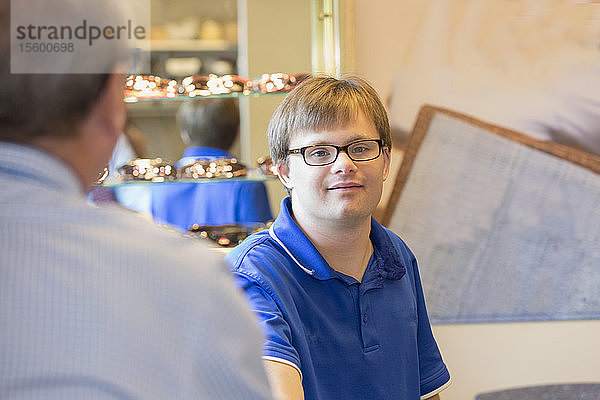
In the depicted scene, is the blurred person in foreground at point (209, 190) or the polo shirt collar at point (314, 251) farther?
the blurred person in foreground at point (209, 190)

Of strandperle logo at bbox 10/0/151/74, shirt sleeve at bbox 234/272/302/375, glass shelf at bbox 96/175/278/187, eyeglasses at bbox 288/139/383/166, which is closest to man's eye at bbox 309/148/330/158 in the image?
eyeglasses at bbox 288/139/383/166

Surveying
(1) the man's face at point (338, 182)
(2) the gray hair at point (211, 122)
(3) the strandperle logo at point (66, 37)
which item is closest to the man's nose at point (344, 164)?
(1) the man's face at point (338, 182)

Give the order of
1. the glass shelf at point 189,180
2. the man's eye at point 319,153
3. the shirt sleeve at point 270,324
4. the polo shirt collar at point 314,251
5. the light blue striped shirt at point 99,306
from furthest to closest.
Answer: the glass shelf at point 189,180 < the man's eye at point 319,153 < the polo shirt collar at point 314,251 < the shirt sleeve at point 270,324 < the light blue striped shirt at point 99,306

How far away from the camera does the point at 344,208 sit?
1.49m

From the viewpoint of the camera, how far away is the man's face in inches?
59.0

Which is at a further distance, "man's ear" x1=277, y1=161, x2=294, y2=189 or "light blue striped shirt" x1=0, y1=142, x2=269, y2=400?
"man's ear" x1=277, y1=161, x2=294, y2=189

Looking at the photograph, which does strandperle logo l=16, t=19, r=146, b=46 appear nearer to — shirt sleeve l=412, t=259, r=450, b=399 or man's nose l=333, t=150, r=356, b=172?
man's nose l=333, t=150, r=356, b=172

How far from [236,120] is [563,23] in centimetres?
144

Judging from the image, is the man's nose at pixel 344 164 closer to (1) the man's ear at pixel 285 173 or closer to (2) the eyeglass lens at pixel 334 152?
(2) the eyeglass lens at pixel 334 152

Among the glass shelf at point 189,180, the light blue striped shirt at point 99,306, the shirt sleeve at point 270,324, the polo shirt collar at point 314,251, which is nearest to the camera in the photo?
the light blue striped shirt at point 99,306

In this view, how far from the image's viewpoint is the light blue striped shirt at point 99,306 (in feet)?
1.76

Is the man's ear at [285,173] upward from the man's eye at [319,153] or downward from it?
downward

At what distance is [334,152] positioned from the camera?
1546mm

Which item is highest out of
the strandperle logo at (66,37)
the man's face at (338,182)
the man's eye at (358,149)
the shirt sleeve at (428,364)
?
the strandperle logo at (66,37)
